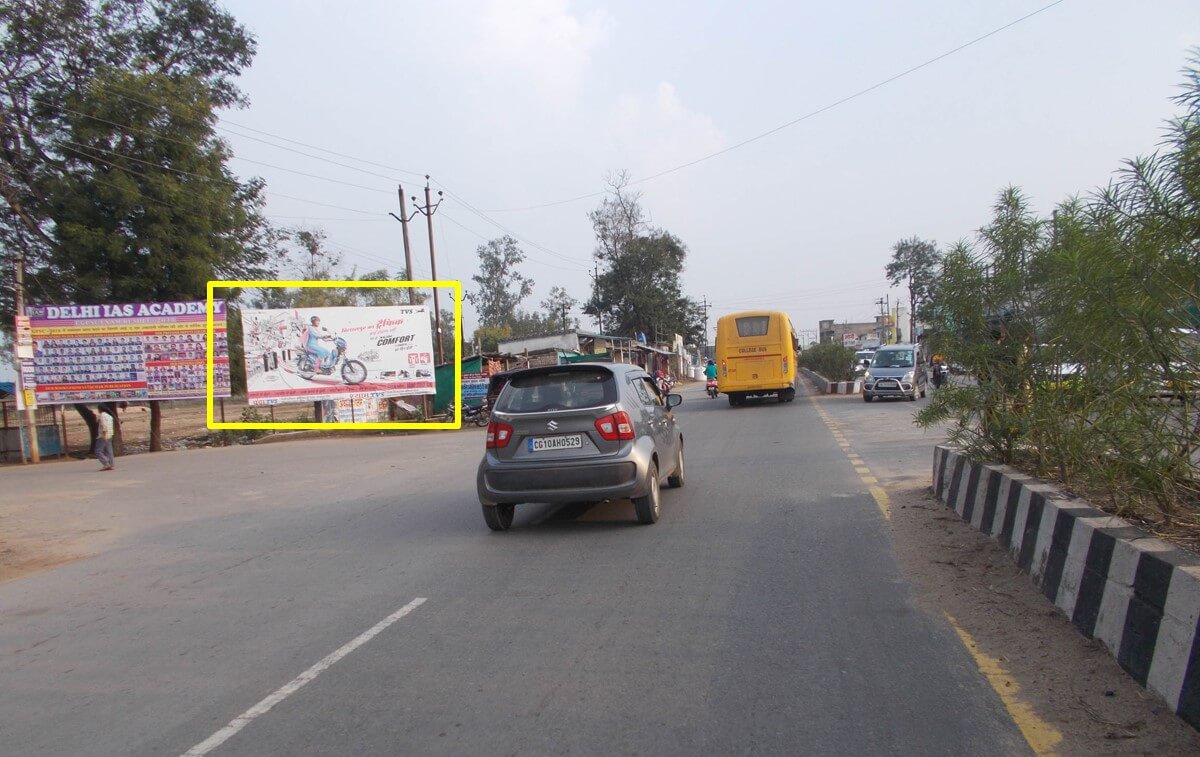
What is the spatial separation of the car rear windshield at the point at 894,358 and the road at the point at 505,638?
56.3ft

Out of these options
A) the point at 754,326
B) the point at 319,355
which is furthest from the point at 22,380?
the point at 754,326

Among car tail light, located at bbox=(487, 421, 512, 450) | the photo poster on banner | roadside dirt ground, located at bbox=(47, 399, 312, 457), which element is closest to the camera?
car tail light, located at bbox=(487, 421, 512, 450)

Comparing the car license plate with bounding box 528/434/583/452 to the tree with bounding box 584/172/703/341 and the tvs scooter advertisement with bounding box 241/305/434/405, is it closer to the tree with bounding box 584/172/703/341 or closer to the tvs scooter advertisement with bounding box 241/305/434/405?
the tvs scooter advertisement with bounding box 241/305/434/405

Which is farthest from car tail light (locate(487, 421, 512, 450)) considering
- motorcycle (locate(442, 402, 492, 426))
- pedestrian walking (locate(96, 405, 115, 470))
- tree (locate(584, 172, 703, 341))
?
tree (locate(584, 172, 703, 341))

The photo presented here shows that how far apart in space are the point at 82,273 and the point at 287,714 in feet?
69.0

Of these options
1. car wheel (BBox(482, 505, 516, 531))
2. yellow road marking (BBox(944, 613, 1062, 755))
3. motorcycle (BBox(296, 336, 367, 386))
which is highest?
motorcycle (BBox(296, 336, 367, 386))

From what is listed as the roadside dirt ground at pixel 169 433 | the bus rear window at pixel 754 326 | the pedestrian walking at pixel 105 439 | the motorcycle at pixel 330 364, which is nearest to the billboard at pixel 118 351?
the motorcycle at pixel 330 364

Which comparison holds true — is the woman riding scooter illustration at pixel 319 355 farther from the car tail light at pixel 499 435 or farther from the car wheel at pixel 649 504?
the car wheel at pixel 649 504

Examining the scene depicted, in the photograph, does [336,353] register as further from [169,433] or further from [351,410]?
[169,433]

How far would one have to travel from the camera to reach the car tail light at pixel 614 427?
7.40 metres

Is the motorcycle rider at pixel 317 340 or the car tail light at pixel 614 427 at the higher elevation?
the motorcycle rider at pixel 317 340

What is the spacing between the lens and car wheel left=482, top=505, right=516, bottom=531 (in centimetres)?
776

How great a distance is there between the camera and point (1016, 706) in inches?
140

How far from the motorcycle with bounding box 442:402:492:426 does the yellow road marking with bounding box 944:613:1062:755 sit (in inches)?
822
